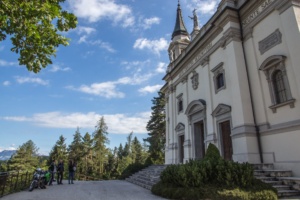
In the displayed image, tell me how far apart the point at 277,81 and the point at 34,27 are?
1117 cm

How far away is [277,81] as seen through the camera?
11273mm

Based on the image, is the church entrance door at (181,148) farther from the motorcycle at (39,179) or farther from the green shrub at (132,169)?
the motorcycle at (39,179)

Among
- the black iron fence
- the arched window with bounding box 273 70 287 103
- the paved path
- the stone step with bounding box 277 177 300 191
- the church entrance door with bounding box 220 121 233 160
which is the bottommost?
the paved path

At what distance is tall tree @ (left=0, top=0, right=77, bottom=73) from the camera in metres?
5.70

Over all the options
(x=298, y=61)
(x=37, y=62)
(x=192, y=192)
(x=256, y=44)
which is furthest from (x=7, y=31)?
(x=256, y=44)

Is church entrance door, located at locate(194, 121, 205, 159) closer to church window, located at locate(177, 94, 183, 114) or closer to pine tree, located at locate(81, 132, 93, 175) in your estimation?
church window, located at locate(177, 94, 183, 114)

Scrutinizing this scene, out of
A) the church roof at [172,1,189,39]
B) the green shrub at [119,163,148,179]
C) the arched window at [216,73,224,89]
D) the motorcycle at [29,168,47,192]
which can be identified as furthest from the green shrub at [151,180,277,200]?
the church roof at [172,1,189,39]

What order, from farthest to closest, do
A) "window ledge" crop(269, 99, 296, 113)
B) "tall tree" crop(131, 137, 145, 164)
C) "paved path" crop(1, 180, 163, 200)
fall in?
"tall tree" crop(131, 137, 145, 164), "window ledge" crop(269, 99, 296, 113), "paved path" crop(1, 180, 163, 200)

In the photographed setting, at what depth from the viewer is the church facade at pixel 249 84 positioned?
1031cm

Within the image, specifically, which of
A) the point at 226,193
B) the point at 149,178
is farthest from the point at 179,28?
the point at 226,193

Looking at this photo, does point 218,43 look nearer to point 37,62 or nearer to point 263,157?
point 263,157

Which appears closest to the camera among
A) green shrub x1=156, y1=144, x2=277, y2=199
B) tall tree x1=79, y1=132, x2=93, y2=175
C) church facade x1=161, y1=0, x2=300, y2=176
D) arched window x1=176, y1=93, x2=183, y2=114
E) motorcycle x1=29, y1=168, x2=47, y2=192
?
green shrub x1=156, y1=144, x2=277, y2=199

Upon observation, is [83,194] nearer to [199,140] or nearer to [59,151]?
[199,140]

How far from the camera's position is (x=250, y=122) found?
12.2 meters
